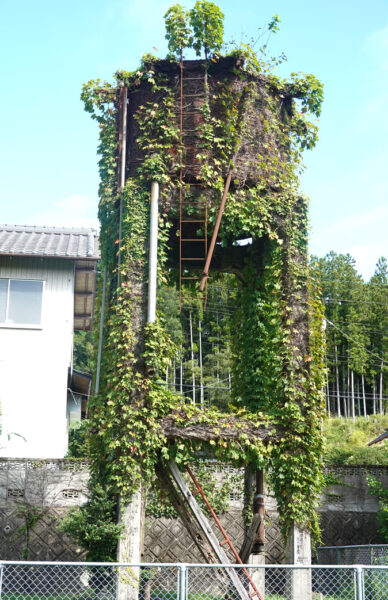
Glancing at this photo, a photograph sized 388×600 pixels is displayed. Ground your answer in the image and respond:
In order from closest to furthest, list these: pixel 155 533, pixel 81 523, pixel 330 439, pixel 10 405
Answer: pixel 81 523 → pixel 155 533 → pixel 10 405 → pixel 330 439

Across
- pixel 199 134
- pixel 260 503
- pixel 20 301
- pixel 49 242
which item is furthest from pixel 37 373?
pixel 199 134

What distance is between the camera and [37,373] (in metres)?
17.9

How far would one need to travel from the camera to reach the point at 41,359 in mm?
17875

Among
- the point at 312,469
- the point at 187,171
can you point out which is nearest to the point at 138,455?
the point at 312,469

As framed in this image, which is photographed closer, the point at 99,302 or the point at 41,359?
the point at 99,302

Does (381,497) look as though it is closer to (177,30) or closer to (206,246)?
(206,246)

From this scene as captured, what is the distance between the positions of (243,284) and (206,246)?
2013 mm

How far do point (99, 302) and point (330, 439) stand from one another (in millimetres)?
24699

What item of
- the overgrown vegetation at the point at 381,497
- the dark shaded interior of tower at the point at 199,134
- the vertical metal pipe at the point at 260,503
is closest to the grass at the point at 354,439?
the overgrown vegetation at the point at 381,497

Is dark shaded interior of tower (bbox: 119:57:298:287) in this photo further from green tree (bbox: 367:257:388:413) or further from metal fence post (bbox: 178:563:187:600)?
green tree (bbox: 367:257:388:413)

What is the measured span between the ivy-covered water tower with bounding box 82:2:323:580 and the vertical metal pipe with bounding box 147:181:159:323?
21 mm

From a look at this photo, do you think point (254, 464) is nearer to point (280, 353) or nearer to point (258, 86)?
point (280, 353)

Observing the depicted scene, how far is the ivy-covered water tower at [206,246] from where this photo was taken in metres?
12.2

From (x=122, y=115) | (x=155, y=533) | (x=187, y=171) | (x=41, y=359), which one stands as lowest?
(x=155, y=533)
